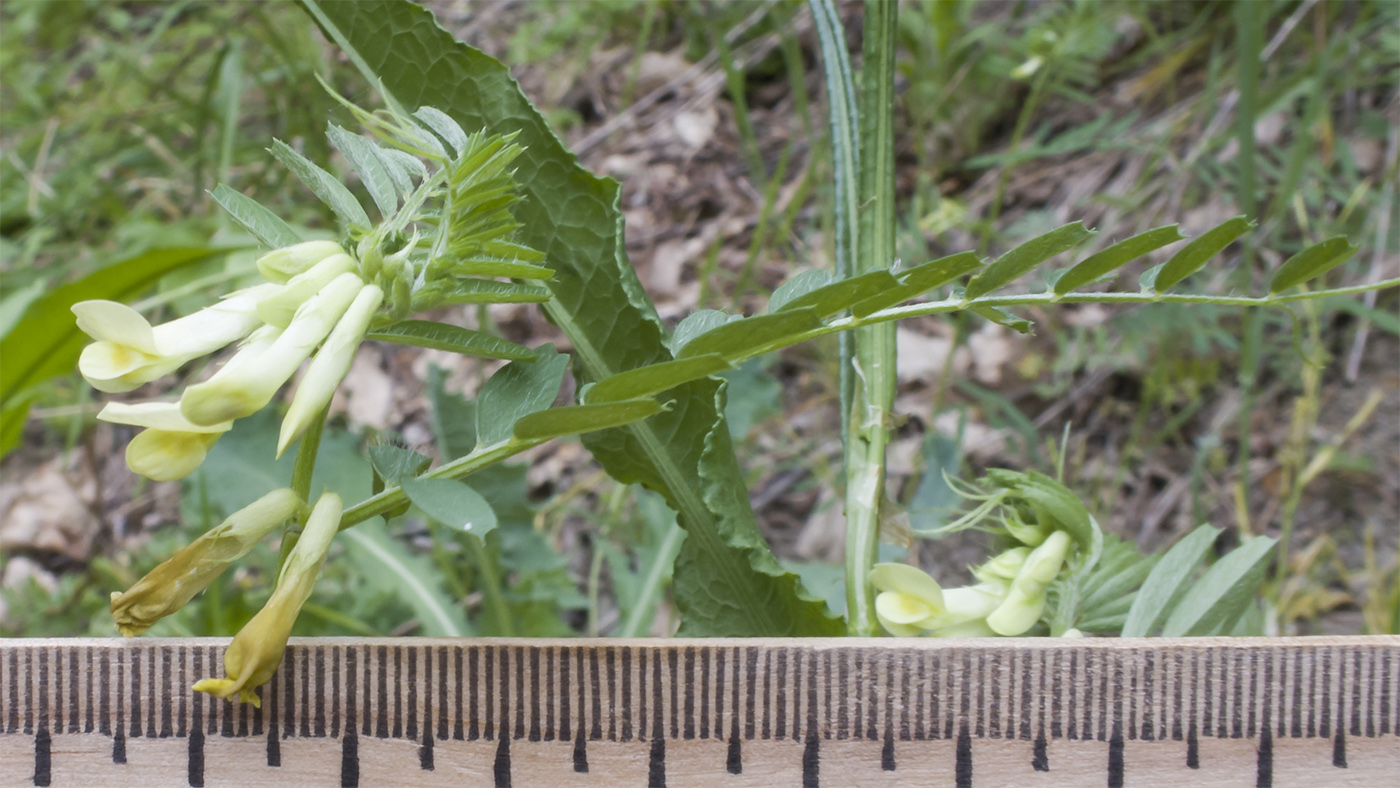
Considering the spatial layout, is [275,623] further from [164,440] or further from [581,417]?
[581,417]

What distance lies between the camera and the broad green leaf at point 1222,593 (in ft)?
2.47

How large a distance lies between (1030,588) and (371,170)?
609 millimetres

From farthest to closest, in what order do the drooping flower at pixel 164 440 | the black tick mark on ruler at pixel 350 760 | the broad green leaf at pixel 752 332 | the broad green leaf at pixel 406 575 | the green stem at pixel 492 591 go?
the broad green leaf at pixel 406 575
the green stem at pixel 492 591
the black tick mark on ruler at pixel 350 760
the broad green leaf at pixel 752 332
the drooping flower at pixel 164 440

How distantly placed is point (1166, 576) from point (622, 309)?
0.54m

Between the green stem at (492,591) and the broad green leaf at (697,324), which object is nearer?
the broad green leaf at (697,324)

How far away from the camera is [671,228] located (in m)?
2.14

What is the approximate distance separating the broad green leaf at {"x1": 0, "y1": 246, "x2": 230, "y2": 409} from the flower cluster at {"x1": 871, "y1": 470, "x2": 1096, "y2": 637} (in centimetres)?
128

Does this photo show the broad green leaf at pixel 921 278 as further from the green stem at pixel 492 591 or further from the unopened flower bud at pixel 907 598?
the green stem at pixel 492 591

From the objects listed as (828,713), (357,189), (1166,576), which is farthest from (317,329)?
(357,189)

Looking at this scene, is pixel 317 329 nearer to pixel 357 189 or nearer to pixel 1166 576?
pixel 1166 576

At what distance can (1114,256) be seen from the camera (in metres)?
0.61

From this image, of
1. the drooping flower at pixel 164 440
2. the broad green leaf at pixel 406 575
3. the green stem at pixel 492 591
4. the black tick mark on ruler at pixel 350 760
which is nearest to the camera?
the drooping flower at pixel 164 440

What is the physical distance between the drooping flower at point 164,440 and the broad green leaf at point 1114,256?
1.85ft

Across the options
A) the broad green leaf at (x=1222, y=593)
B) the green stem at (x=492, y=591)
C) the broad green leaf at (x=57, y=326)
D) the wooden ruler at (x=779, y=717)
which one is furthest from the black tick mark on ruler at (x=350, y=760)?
the broad green leaf at (x=57, y=326)
